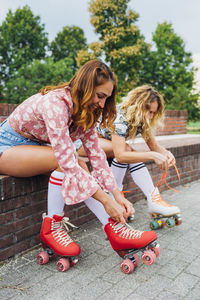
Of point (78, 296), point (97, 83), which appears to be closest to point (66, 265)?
point (78, 296)

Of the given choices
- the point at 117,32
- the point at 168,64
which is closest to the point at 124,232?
the point at 117,32

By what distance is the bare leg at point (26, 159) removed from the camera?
81.4 inches

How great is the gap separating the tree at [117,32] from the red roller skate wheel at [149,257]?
1786cm

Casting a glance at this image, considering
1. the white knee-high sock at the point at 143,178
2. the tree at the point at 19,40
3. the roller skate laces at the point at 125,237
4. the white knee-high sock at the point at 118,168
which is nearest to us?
the roller skate laces at the point at 125,237

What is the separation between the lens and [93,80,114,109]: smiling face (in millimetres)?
1864

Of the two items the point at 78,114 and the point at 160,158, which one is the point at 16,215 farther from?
the point at 160,158

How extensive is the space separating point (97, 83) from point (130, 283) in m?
1.25

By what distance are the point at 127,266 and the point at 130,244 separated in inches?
5.8

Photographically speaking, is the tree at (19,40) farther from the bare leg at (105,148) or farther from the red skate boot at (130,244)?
the red skate boot at (130,244)

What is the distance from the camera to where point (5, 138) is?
2184 millimetres

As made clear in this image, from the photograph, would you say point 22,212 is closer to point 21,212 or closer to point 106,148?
point 21,212

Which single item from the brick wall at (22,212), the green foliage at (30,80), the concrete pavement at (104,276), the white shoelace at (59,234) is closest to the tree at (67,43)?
the green foliage at (30,80)

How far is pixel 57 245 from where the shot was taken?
2.06 metres

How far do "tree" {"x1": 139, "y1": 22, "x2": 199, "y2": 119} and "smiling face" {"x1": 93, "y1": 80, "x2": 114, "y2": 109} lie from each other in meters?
21.0
